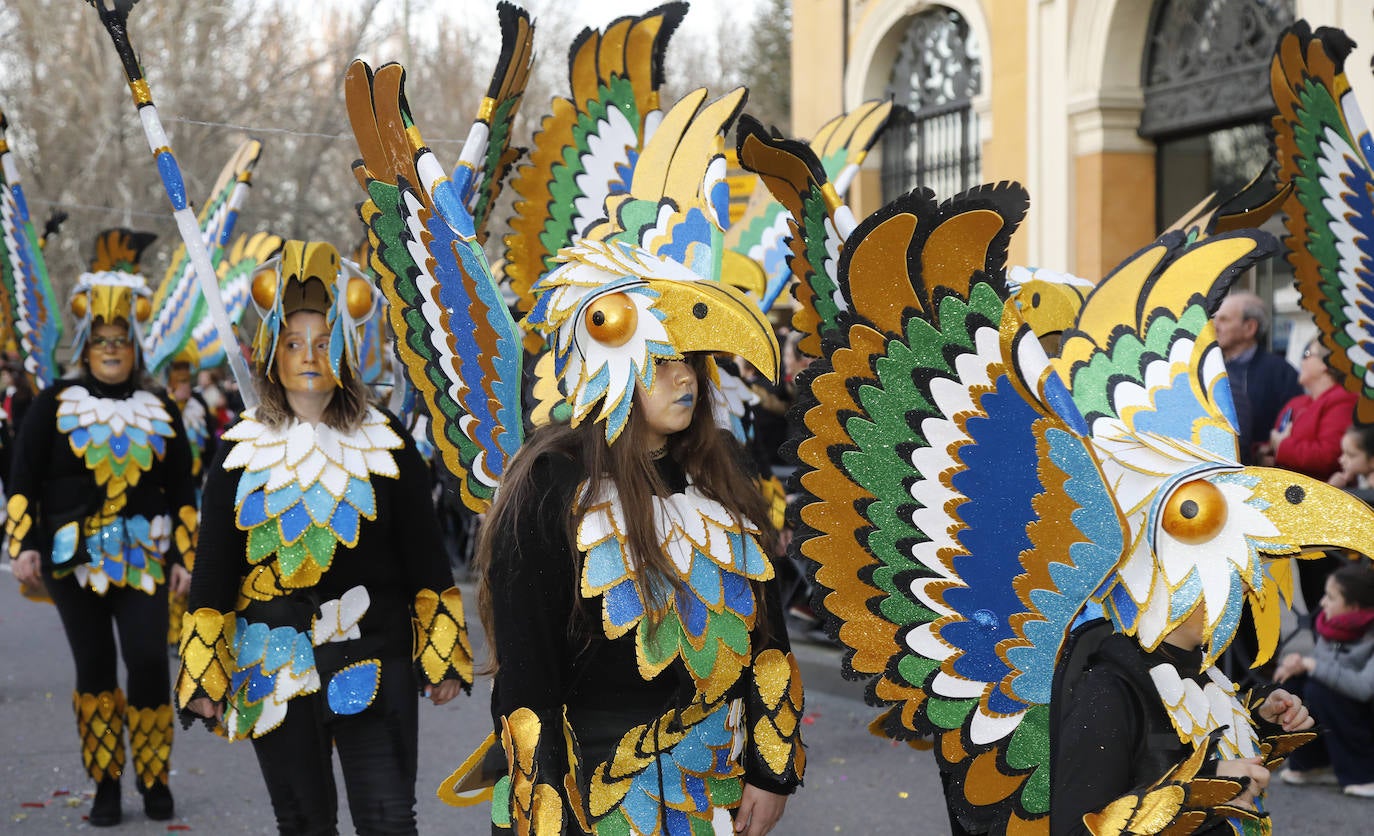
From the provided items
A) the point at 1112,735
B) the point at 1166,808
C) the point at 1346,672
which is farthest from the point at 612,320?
the point at 1346,672

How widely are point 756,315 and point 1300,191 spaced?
2839 mm

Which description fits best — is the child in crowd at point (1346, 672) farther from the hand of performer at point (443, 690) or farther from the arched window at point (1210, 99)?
the arched window at point (1210, 99)

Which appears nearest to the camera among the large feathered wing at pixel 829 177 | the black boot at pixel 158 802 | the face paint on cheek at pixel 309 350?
the face paint on cheek at pixel 309 350

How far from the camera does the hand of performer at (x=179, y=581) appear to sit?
Result: 5.33 m

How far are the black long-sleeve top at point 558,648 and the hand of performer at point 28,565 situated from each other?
3.25 m

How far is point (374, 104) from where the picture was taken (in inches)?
129

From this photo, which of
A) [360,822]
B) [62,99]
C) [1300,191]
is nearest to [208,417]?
[360,822]

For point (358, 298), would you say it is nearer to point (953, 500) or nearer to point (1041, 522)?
point (953, 500)

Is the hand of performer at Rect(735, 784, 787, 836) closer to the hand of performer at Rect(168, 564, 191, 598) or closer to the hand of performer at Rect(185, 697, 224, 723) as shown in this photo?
the hand of performer at Rect(185, 697, 224, 723)

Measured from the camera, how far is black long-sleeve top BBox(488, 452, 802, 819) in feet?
8.27

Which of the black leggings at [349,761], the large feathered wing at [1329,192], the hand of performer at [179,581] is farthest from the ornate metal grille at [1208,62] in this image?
the black leggings at [349,761]

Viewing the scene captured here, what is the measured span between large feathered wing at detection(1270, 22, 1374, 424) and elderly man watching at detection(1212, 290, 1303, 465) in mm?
1872

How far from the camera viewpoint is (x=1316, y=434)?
247 inches

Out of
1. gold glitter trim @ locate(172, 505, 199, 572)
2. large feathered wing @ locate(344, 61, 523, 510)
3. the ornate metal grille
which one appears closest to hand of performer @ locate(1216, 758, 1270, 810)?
large feathered wing @ locate(344, 61, 523, 510)
